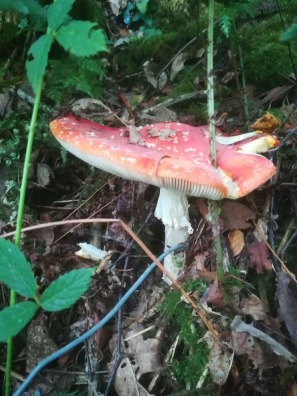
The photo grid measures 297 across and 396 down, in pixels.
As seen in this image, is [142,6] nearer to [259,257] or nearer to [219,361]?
[259,257]

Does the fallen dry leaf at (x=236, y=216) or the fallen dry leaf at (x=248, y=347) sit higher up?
the fallen dry leaf at (x=236, y=216)

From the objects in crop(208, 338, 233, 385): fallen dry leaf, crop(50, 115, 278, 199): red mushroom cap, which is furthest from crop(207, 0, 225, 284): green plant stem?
crop(208, 338, 233, 385): fallen dry leaf

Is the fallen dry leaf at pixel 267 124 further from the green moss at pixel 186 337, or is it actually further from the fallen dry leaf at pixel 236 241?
the green moss at pixel 186 337

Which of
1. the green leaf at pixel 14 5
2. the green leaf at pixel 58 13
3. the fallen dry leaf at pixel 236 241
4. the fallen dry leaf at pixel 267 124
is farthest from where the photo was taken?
the fallen dry leaf at pixel 267 124

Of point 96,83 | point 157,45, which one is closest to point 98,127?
point 96,83

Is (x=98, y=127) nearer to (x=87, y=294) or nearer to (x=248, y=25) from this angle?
(x=87, y=294)

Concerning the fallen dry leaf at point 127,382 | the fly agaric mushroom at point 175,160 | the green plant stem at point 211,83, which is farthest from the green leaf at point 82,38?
the fallen dry leaf at point 127,382
